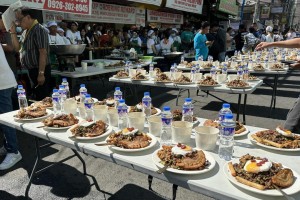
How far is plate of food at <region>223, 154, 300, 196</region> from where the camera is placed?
1.21 meters

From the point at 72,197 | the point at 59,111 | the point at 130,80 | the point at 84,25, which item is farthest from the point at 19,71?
the point at 84,25

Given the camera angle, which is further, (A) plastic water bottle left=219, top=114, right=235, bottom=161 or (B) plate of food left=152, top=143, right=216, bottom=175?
(A) plastic water bottle left=219, top=114, right=235, bottom=161

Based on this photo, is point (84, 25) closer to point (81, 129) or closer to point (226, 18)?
point (81, 129)

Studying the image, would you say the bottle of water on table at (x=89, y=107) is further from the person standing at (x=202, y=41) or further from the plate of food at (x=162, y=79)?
the person standing at (x=202, y=41)

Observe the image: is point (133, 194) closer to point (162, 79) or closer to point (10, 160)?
point (10, 160)

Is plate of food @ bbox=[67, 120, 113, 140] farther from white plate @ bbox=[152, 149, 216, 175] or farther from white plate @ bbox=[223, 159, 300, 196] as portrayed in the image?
white plate @ bbox=[223, 159, 300, 196]

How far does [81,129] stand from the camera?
194 centimetres

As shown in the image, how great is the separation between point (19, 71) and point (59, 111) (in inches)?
139

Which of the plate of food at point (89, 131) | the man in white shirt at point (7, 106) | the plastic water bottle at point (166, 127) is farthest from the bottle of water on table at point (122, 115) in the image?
the man in white shirt at point (7, 106)

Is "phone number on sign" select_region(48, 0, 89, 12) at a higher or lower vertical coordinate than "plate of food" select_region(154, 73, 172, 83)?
higher

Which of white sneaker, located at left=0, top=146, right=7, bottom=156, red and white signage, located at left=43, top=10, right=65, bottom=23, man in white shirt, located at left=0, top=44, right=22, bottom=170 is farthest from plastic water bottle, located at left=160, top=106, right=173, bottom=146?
red and white signage, located at left=43, top=10, right=65, bottom=23

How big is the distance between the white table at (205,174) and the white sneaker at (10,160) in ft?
4.24

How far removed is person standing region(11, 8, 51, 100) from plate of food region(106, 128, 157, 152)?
2608 mm

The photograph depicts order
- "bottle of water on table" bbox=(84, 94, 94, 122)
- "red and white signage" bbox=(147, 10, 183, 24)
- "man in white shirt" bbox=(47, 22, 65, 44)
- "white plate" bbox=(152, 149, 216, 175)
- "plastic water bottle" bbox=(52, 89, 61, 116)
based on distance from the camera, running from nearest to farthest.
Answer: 1. "white plate" bbox=(152, 149, 216, 175)
2. "bottle of water on table" bbox=(84, 94, 94, 122)
3. "plastic water bottle" bbox=(52, 89, 61, 116)
4. "man in white shirt" bbox=(47, 22, 65, 44)
5. "red and white signage" bbox=(147, 10, 183, 24)
